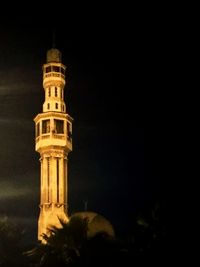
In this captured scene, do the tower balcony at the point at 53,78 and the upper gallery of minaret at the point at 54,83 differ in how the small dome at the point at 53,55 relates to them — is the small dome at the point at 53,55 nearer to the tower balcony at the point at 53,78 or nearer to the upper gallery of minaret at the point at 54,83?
the upper gallery of minaret at the point at 54,83

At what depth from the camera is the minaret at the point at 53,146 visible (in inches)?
2398

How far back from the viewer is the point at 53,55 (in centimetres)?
6662

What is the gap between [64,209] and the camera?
61344 millimetres

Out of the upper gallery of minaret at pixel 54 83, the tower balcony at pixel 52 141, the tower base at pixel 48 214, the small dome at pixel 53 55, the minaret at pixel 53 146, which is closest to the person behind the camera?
the tower base at pixel 48 214

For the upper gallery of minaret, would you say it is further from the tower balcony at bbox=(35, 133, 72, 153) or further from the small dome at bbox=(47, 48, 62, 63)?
the tower balcony at bbox=(35, 133, 72, 153)

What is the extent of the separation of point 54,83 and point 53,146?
721 cm

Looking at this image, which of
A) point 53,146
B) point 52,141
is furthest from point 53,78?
point 53,146

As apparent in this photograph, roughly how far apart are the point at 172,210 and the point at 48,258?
6473 mm

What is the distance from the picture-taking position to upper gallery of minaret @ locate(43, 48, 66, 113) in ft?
213

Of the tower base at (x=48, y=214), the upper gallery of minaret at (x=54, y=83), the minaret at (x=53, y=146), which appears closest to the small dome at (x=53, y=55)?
the upper gallery of minaret at (x=54, y=83)

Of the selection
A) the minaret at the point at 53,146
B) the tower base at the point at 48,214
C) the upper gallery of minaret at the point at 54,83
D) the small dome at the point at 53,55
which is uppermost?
the small dome at the point at 53,55

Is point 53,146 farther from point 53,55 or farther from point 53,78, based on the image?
point 53,55

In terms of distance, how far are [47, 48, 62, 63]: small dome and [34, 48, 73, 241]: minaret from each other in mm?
138

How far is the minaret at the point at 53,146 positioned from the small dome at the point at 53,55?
0.45ft
